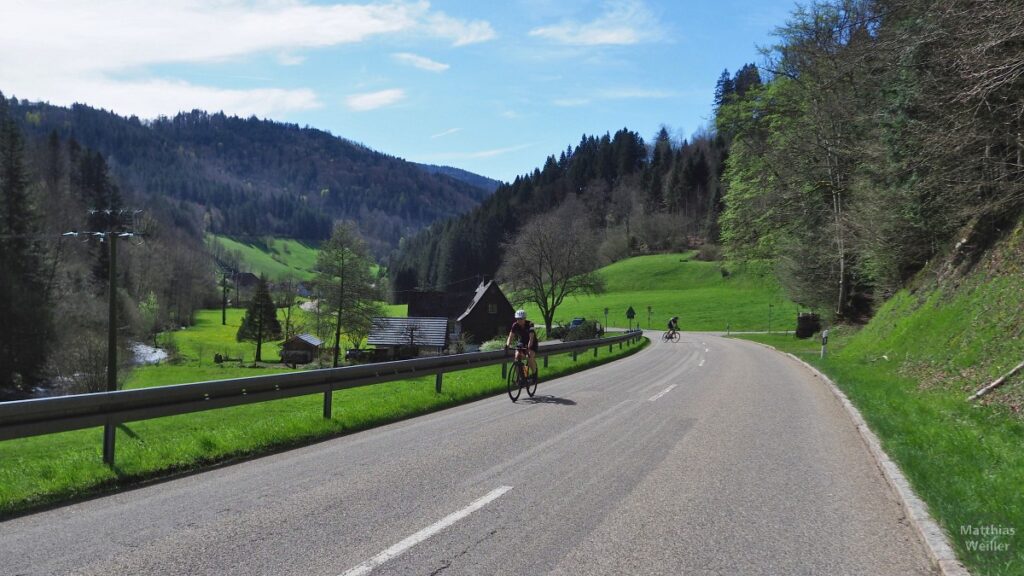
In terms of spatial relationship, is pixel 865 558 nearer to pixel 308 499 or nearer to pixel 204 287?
pixel 308 499

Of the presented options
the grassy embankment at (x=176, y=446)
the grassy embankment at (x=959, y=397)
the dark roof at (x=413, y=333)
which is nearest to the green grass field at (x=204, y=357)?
the dark roof at (x=413, y=333)

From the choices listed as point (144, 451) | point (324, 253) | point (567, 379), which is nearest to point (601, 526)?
point (144, 451)

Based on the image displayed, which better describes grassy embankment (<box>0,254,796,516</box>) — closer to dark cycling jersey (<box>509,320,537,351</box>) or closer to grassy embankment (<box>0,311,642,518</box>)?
grassy embankment (<box>0,311,642,518</box>)

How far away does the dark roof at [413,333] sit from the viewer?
57094mm

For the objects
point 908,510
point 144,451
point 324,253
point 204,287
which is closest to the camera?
point 908,510

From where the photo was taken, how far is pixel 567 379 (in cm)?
1841

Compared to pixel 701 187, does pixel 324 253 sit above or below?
below

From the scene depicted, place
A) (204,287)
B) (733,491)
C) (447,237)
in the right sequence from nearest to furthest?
(733,491) → (204,287) → (447,237)

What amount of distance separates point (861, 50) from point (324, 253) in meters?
42.8

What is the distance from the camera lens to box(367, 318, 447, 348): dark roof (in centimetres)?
5709

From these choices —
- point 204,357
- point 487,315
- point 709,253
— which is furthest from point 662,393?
point 709,253

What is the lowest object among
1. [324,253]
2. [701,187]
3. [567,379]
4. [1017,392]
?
[567,379]

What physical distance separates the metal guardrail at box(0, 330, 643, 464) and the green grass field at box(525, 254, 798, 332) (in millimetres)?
34676

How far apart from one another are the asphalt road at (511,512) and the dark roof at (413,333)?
48.3m
